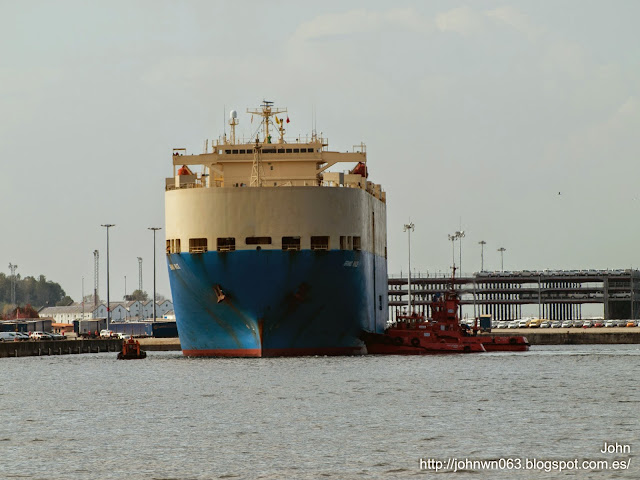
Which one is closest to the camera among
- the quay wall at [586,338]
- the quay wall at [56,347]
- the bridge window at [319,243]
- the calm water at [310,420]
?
the calm water at [310,420]

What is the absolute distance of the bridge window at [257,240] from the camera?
2918 inches

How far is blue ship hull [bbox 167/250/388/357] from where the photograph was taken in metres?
73.7

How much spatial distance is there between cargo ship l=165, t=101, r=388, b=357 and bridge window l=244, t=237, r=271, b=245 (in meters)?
0.05

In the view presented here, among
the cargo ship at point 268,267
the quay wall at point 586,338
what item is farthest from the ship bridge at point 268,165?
the quay wall at point 586,338

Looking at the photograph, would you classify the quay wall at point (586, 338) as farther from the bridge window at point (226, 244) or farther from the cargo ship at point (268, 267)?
the bridge window at point (226, 244)

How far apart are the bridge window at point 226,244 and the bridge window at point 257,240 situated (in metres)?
0.82

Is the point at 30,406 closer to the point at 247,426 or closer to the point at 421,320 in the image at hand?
the point at 247,426

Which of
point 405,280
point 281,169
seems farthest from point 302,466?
point 405,280

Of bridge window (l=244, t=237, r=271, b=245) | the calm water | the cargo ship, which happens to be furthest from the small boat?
bridge window (l=244, t=237, r=271, b=245)

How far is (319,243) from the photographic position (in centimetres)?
7544

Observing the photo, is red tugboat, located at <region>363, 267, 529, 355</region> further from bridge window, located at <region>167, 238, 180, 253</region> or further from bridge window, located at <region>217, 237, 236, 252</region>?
bridge window, located at <region>167, 238, 180, 253</region>

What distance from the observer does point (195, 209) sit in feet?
252

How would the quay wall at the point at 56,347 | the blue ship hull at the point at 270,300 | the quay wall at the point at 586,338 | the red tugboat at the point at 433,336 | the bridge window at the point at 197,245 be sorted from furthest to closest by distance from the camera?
the quay wall at the point at 586,338 < the quay wall at the point at 56,347 < the red tugboat at the point at 433,336 < the bridge window at the point at 197,245 < the blue ship hull at the point at 270,300

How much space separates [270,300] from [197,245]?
19.2 feet
